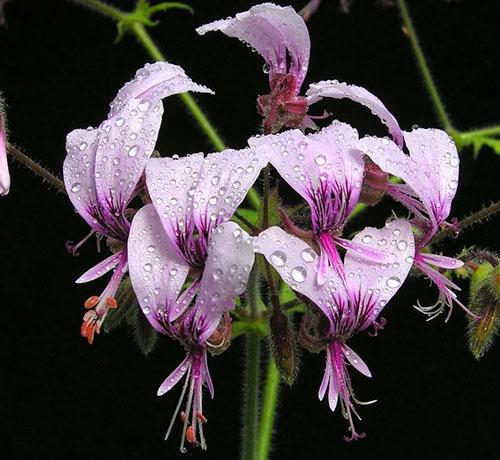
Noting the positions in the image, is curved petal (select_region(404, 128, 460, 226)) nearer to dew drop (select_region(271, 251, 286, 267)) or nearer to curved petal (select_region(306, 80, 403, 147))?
curved petal (select_region(306, 80, 403, 147))

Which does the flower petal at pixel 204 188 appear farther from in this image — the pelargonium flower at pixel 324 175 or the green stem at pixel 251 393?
the green stem at pixel 251 393

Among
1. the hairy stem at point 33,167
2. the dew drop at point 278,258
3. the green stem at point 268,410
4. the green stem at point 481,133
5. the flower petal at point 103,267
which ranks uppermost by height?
the hairy stem at point 33,167

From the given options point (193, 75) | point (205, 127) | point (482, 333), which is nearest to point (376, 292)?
point (482, 333)

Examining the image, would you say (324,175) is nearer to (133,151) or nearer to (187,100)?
(133,151)

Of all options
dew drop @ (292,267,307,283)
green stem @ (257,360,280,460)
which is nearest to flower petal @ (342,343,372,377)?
dew drop @ (292,267,307,283)

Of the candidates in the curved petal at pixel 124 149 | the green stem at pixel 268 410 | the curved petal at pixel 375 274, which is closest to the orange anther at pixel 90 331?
the curved petal at pixel 124 149

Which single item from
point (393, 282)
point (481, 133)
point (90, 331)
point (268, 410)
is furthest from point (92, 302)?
point (481, 133)
